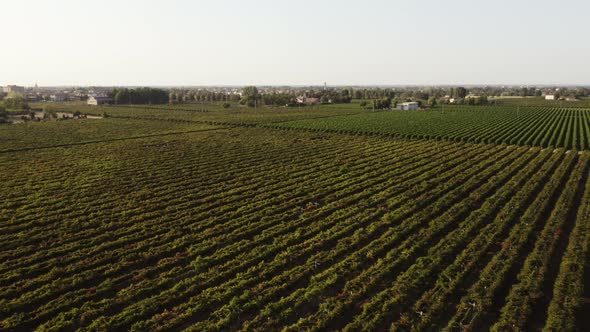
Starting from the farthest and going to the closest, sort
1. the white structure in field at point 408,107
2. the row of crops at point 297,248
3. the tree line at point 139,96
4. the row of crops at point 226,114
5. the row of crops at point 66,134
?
the tree line at point 139,96
the white structure in field at point 408,107
the row of crops at point 226,114
the row of crops at point 66,134
the row of crops at point 297,248

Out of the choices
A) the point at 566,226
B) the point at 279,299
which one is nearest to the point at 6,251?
the point at 279,299

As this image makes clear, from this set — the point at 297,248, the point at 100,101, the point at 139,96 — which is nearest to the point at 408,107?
the point at 139,96

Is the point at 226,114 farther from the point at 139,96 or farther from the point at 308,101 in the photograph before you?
the point at 139,96

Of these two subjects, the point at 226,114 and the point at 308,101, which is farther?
the point at 308,101

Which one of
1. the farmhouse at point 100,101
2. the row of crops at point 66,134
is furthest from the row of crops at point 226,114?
the farmhouse at point 100,101

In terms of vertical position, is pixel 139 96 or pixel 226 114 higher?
pixel 139 96

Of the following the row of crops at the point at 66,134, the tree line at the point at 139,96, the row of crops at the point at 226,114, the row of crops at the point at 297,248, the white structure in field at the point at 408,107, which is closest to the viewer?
the row of crops at the point at 297,248

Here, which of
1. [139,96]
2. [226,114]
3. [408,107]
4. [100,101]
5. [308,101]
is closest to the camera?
[226,114]

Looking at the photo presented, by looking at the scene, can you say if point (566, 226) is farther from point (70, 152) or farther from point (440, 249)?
point (70, 152)

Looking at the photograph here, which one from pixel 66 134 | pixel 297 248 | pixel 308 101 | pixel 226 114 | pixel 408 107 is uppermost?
pixel 308 101

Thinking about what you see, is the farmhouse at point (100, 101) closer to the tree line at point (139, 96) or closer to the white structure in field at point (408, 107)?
the tree line at point (139, 96)
